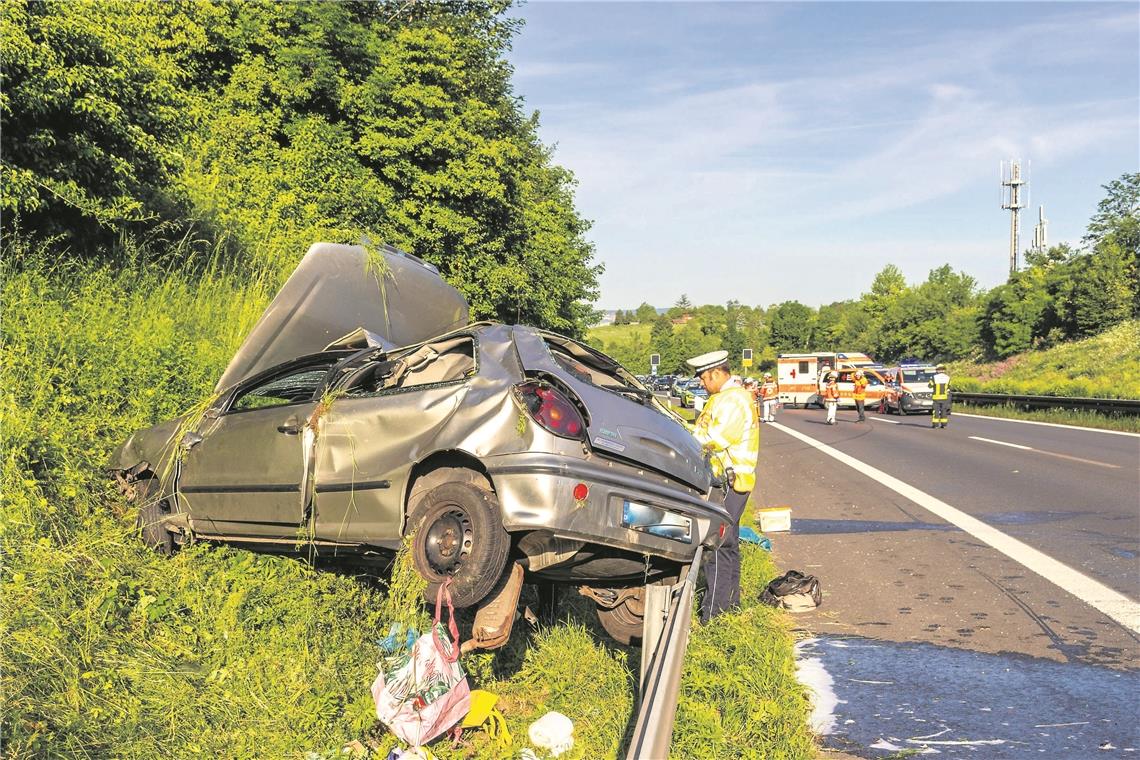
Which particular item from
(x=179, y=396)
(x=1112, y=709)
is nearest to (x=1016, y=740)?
(x=1112, y=709)

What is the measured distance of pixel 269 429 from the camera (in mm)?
5418

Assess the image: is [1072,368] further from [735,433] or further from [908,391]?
[735,433]

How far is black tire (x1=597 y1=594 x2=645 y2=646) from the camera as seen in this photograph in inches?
227

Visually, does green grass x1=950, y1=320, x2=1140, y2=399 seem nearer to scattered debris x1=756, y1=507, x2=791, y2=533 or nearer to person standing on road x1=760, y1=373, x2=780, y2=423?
person standing on road x1=760, y1=373, x2=780, y2=423

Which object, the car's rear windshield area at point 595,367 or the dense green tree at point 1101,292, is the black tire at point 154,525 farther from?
the dense green tree at point 1101,292

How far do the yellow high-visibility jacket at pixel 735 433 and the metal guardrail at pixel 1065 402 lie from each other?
22.3m

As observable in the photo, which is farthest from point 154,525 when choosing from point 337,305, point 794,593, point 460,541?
point 794,593

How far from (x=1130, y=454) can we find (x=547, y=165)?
3101cm

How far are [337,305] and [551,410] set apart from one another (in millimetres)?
3113

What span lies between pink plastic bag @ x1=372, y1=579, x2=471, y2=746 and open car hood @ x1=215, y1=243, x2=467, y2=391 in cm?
294

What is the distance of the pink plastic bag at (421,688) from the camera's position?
4230 mm

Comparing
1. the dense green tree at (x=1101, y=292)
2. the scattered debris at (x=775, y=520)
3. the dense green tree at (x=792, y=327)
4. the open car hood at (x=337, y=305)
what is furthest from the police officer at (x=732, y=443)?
the dense green tree at (x=792, y=327)

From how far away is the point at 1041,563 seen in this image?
843cm

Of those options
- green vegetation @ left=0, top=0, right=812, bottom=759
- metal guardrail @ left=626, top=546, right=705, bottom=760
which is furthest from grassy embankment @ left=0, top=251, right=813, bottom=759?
metal guardrail @ left=626, top=546, right=705, bottom=760
